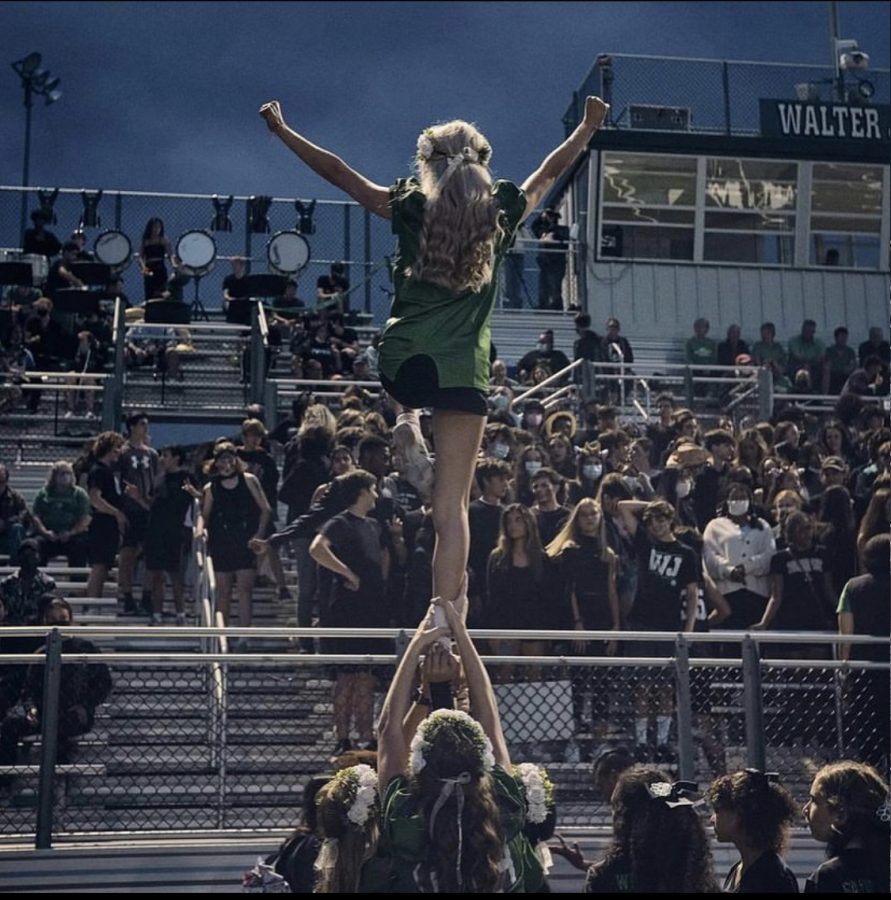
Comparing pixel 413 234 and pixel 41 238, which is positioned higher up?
pixel 41 238

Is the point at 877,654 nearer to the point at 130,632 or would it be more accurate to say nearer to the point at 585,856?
the point at 585,856

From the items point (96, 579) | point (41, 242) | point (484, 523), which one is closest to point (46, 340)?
point (41, 242)

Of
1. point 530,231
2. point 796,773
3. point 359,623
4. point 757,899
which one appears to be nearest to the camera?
point 757,899

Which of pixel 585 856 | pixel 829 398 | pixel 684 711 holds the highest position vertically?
pixel 829 398

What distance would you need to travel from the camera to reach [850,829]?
5305 mm

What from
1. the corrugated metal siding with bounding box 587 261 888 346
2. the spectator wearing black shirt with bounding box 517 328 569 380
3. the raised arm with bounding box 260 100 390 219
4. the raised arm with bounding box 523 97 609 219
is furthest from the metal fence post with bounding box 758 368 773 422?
the raised arm with bounding box 260 100 390 219

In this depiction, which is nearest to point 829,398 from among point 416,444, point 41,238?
point 416,444

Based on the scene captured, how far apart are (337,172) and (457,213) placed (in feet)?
1.51

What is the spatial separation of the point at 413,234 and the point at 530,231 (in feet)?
58.3

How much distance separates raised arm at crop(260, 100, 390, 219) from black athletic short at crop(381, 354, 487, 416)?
1.67 feet

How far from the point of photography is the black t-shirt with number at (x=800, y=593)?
9.45 metres

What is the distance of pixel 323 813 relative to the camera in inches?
192

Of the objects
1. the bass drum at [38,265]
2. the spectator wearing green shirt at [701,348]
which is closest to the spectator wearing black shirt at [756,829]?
the bass drum at [38,265]

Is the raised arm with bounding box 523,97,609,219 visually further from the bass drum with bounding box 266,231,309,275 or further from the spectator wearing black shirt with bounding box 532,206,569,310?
the spectator wearing black shirt with bounding box 532,206,569,310
